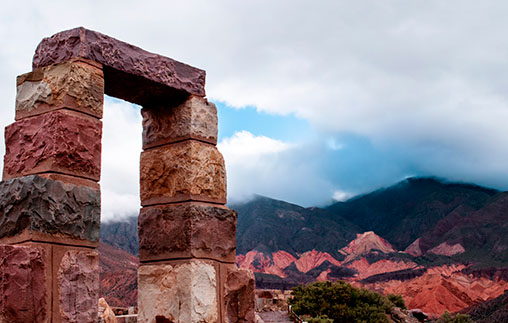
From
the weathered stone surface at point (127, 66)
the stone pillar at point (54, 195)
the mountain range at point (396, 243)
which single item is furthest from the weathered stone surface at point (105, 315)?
the mountain range at point (396, 243)

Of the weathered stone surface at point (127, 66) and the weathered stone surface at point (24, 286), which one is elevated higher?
the weathered stone surface at point (127, 66)

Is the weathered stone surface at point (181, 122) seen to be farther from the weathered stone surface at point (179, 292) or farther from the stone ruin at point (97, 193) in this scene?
the weathered stone surface at point (179, 292)

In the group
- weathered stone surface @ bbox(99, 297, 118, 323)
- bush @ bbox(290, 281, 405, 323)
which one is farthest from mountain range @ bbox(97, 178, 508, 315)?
weathered stone surface @ bbox(99, 297, 118, 323)

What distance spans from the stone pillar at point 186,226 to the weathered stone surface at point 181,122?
1cm

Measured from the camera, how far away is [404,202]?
10538cm

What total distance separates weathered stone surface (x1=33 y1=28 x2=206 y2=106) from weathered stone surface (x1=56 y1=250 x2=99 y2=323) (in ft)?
5.59

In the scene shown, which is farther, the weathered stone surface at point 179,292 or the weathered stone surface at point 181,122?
the weathered stone surface at point 181,122

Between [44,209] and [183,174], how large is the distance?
64.3 inches

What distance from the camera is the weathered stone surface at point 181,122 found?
20.1ft

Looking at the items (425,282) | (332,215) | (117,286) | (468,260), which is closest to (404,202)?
(332,215)

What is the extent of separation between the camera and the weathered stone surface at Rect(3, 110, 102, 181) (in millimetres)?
Result: 4828

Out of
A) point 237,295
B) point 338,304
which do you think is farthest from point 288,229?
point 237,295

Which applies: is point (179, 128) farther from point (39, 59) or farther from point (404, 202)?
point (404, 202)

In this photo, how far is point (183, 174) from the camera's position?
5988 mm
